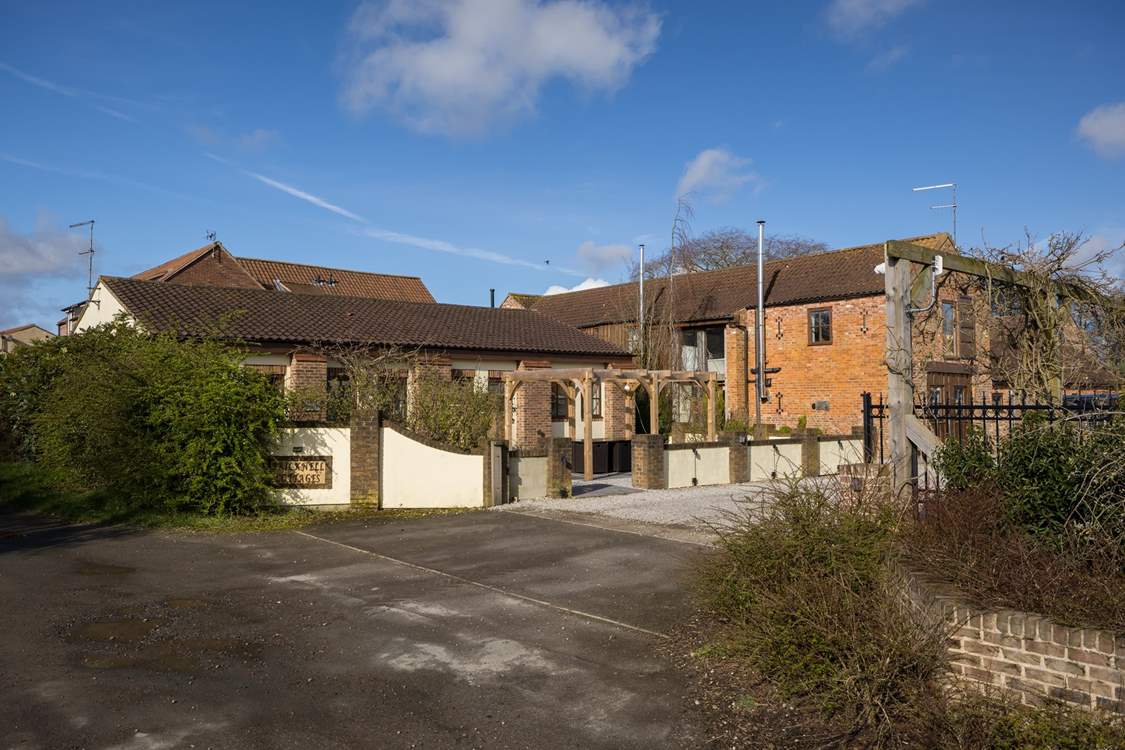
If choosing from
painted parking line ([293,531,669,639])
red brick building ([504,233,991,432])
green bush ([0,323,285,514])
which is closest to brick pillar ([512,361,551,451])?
red brick building ([504,233,991,432])

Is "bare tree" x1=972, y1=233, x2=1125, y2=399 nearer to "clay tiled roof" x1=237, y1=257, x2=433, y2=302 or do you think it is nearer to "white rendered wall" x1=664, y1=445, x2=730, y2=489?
"white rendered wall" x1=664, y1=445, x2=730, y2=489

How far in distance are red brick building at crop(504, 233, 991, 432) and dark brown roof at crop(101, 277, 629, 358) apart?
17.3 ft

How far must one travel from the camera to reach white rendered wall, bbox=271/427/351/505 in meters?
14.2

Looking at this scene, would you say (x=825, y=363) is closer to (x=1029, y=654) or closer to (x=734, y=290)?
(x=734, y=290)

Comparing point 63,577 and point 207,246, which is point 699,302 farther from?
point 63,577

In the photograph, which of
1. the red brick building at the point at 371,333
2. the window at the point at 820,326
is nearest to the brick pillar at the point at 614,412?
the red brick building at the point at 371,333

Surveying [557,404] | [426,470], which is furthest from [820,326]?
[426,470]

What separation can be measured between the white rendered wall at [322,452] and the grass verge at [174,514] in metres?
0.20

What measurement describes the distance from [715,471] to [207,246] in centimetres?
2928

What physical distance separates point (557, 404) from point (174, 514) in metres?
15.4

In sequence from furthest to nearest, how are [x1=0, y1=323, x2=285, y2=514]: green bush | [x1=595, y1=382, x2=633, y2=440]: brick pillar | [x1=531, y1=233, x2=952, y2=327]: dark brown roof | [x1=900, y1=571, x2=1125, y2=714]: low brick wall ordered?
[x1=531, y1=233, x2=952, y2=327]: dark brown roof, [x1=595, y1=382, x2=633, y2=440]: brick pillar, [x1=0, y1=323, x2=285, y2=514]: green bush, [x1=900, y1=571, x2=1125, y2=714]: low brick wall

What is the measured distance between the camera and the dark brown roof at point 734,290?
28.2m

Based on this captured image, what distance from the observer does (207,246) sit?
3853 cm

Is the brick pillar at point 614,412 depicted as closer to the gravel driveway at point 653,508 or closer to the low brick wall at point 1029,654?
the gravel driveway at point 653,508
